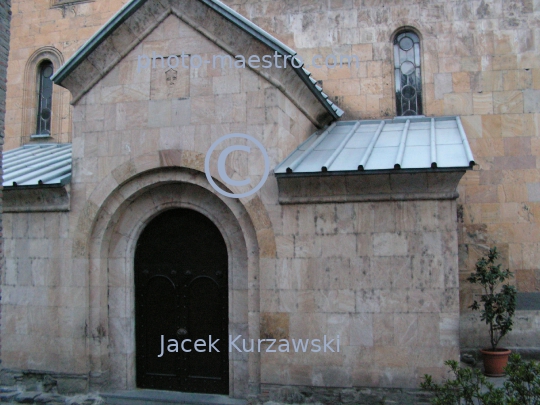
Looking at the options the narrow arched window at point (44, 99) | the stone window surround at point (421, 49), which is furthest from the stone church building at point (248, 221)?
the narrow arched window at point (44, 99)

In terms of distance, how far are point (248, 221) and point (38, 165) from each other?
5.11 m

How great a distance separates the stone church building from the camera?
7.98m

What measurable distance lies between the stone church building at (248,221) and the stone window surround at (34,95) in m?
3.83

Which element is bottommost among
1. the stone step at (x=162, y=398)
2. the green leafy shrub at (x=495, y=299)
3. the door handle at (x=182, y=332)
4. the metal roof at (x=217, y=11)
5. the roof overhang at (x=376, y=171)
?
the stone step at (x=162, y=398)

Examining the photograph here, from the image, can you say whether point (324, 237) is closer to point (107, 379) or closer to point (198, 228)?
point (198, 228)

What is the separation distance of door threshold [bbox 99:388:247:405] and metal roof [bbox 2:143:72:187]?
153 inches

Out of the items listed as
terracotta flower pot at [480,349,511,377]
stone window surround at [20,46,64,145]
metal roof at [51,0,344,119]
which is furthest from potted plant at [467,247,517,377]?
stone window surround at [20,46,64,145]

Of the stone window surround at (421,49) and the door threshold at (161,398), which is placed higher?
the stone window surround at (421,49)

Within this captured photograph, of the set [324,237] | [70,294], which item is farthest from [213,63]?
[70,294]

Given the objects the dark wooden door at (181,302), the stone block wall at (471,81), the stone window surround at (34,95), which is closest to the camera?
the dark wooden door at (181,302)

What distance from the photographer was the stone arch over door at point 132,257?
8578 millimetres

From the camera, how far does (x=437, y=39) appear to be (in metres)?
11.3

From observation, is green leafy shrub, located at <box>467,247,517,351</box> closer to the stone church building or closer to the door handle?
the stone church building

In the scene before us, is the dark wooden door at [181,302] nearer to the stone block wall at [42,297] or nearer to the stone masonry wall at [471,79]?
the stone block wall at [42,297]
